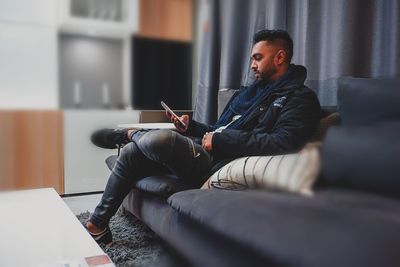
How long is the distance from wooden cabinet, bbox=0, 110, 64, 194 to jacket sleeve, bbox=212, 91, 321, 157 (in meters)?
0.21

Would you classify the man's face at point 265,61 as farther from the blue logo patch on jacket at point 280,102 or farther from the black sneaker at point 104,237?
the black sneaker at point 104,237

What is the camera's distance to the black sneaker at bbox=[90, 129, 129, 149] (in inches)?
14.8

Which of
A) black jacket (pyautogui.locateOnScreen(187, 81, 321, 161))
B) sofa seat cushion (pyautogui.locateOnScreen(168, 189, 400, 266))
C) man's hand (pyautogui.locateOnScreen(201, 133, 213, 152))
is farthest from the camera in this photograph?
man's hand (pyautogui.locateOnScreen(201, 133, 213, 152))

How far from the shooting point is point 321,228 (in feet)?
0.66

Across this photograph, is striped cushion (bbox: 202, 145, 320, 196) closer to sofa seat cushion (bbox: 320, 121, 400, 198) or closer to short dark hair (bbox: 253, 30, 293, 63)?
sofa seat cushion (bbox: 320, 121, 400, 198)

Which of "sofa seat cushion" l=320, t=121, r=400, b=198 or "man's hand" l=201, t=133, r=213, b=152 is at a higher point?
"sofa seat cushion" l=320, t=121, r=400, b=198

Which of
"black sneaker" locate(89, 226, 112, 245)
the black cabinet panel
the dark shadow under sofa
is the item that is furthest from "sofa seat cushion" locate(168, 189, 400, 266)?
"black sneaker" locate(89, 226, 112, 245)

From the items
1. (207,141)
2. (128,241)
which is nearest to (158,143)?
(207,141)

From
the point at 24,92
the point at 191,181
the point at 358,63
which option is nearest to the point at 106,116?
the point at 24,92

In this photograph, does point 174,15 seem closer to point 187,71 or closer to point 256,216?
point 187,71

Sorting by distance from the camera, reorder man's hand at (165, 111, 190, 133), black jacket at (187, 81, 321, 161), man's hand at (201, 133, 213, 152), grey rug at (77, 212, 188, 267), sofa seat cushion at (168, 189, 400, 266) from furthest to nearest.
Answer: grey rug at (77, 212, 188, 267) → man's hand at (201, 133, 213, 152) → man's hand at (165, 111, 190, 133) → black jacket at (187, 81, 321, 161) → sofa seat cushion at (168, 189, 400, 266)

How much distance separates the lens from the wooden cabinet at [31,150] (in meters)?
0.35

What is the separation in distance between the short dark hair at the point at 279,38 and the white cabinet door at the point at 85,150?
0.17m

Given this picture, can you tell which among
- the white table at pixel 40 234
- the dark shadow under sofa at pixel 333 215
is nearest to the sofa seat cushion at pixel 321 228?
the dark shadow under sofa at pixel 333 215
